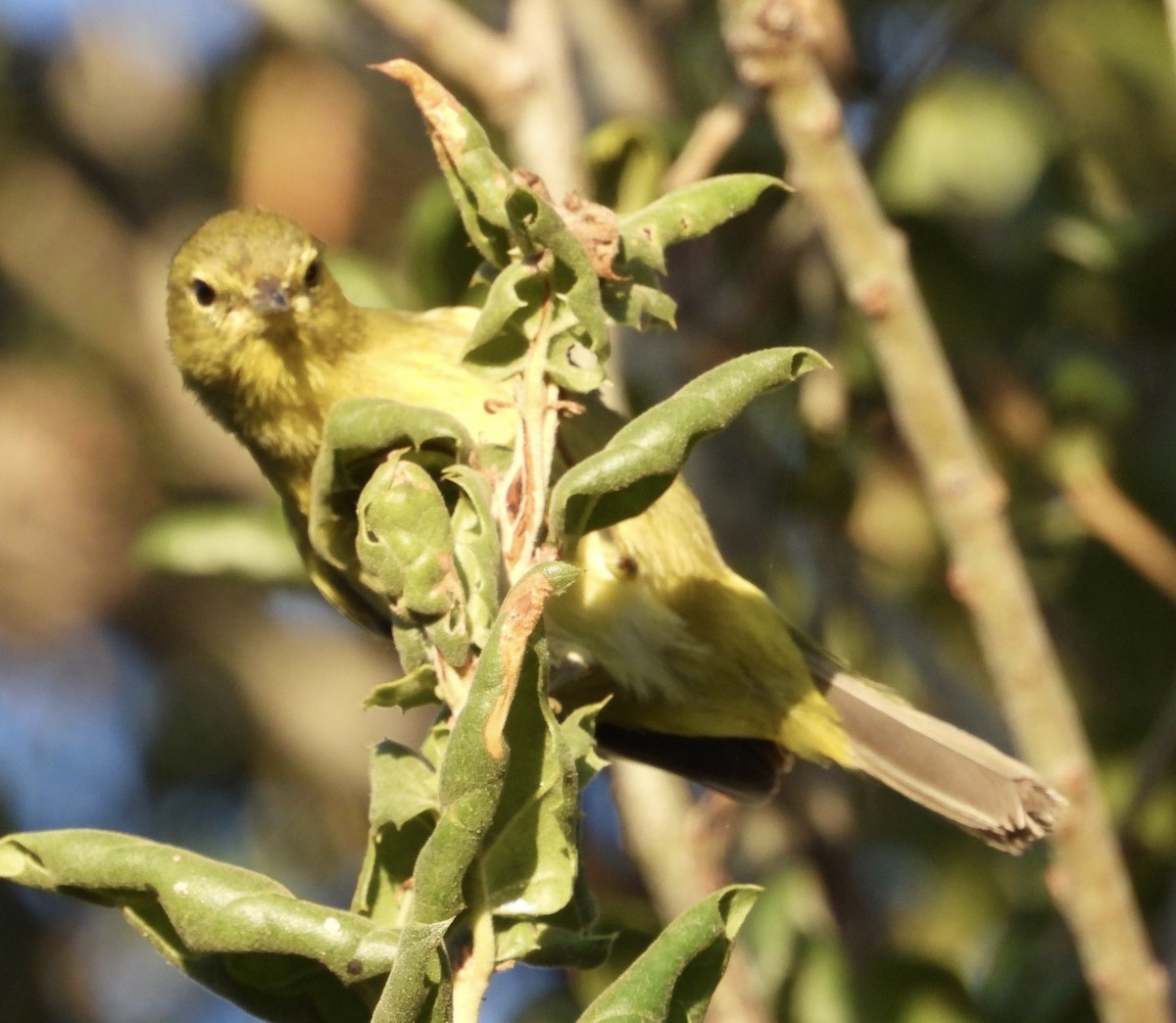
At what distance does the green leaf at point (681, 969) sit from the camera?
5.53ft

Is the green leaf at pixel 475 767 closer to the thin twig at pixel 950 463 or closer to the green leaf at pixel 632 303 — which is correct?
the green leaf at pixel 632 303

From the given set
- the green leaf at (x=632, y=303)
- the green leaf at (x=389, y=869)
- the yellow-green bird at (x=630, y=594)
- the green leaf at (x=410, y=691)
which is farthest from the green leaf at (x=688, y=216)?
the yellow-green bird at (x=630, y=594)

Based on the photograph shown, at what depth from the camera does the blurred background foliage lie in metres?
3.82

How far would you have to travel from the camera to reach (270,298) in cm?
350

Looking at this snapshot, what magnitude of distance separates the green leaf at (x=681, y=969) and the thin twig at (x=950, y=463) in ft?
4.15

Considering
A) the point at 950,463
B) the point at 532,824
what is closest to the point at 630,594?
the point at 950,463

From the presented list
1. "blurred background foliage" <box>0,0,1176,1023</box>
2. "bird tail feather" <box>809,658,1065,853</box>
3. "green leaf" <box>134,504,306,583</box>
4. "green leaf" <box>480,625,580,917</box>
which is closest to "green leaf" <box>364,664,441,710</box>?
"green leaf" <box>480,625,580,917</box>

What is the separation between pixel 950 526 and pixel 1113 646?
1348 mm

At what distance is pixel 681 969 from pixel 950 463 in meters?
1.48

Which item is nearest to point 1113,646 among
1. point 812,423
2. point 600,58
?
point 812,423

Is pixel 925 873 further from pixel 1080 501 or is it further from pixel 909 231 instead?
pixel 909 231

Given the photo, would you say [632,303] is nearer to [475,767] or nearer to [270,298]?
[475,767]

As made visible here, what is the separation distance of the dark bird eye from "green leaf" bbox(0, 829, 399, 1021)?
6.26 feet

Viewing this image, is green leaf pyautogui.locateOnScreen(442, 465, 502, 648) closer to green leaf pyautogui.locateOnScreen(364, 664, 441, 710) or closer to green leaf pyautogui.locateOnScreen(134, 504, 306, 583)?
green leaf pyautogui.locateOnScreen(364, 664, 441, 710)
